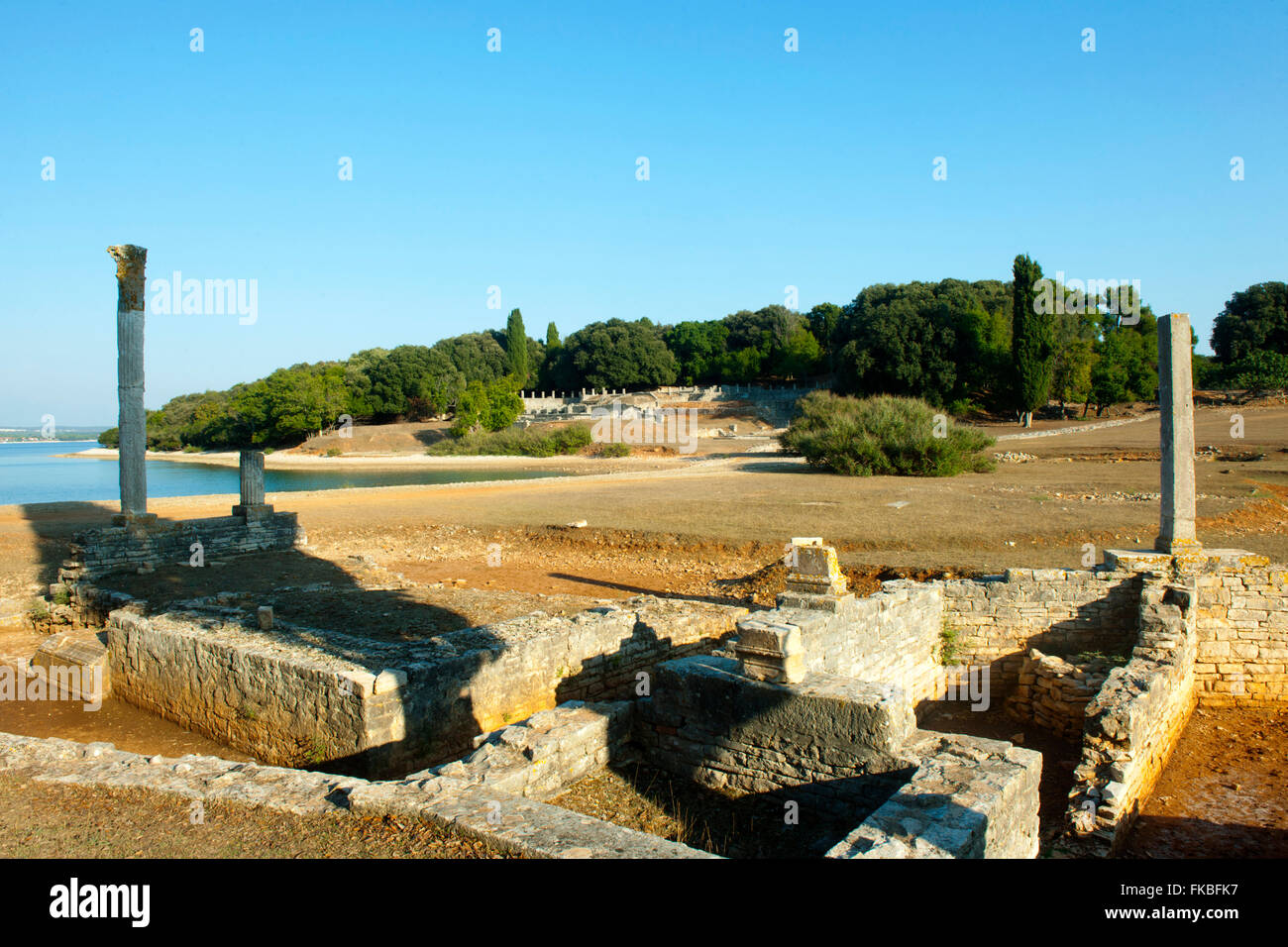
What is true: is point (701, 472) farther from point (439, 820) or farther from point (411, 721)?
point (439, 820)

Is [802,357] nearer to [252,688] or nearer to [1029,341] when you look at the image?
[1029,341]

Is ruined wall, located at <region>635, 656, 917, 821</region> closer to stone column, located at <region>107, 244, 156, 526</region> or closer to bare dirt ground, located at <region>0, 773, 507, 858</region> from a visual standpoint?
bare dirt ground, located at <region>0, 773, 507, 858</region>

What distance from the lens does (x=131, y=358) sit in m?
14.5

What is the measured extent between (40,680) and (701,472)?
2823cm

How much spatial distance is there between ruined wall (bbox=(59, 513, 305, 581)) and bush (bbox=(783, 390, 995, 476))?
66.2 feet

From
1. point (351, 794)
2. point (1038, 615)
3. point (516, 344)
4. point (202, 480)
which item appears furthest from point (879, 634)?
point (516, 344)

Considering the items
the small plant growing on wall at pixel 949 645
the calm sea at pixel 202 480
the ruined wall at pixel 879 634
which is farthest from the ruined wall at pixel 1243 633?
the calm sea at pixel 202 480

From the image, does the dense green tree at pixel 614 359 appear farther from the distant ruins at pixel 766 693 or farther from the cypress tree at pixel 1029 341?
the distant ruins at pixel 766 693

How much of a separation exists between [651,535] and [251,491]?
8.48m

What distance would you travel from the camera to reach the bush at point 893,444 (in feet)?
92.9

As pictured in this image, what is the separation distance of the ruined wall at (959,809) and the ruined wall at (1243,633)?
19.3 ft

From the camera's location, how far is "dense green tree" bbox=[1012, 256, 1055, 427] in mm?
46781

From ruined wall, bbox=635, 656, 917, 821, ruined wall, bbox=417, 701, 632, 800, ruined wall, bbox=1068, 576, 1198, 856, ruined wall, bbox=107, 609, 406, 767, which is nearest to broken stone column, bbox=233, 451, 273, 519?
ruined wall, bbox=107, 609, 406, 767
